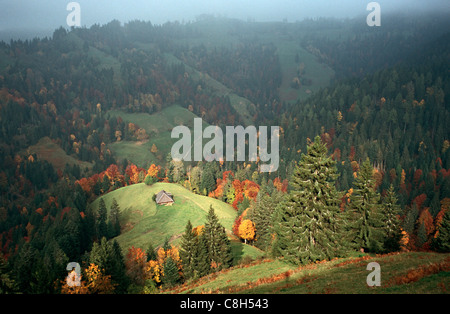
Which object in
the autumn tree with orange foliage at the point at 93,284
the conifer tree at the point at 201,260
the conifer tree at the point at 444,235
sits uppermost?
the conifer tree at the point at 444,235

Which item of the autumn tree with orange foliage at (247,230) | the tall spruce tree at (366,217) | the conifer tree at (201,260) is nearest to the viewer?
the tall spruce tree at (366,217)

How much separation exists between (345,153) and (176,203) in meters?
128

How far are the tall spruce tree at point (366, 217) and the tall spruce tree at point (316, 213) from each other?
20.9 feet

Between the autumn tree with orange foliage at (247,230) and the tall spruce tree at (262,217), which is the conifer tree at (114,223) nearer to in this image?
→ the autumn tree with orange foliage at (247,230)

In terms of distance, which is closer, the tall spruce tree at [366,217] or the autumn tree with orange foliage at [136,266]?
the tall spruce tree at [366,217]

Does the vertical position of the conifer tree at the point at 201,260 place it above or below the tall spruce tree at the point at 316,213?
below

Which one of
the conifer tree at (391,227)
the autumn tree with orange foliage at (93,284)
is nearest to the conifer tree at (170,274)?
the autumn tree with orange foliage at (93,284)

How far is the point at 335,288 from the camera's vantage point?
21.3 metres

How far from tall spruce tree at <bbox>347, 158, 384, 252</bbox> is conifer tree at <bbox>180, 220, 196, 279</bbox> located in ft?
92.5

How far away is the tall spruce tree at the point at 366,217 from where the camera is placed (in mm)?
40281

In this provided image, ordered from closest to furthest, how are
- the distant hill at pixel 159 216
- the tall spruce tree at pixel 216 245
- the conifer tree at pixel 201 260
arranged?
the conifer tree at pixel 201 260 < the tall spruce tree at pixel 216 245 < the distant hill at pixel 159 216

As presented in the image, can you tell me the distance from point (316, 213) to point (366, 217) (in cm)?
1040

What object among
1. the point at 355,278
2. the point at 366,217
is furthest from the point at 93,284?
the point at 355,278
